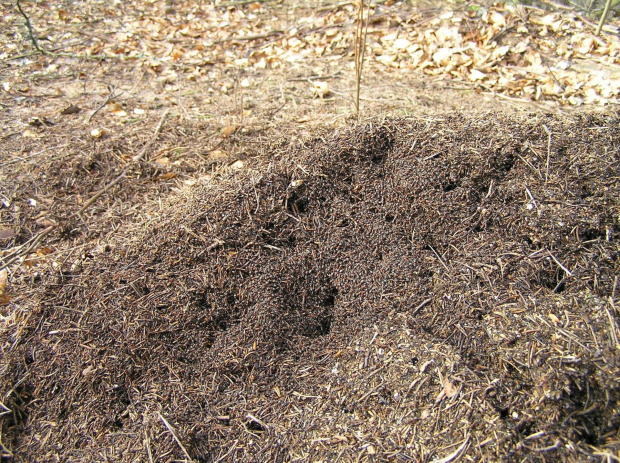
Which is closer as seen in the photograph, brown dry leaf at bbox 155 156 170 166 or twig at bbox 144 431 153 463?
twig at bbox 144 431 153 463

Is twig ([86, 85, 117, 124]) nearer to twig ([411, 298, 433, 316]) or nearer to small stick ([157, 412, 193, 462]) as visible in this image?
small stick ([157, 412, 193, 462])

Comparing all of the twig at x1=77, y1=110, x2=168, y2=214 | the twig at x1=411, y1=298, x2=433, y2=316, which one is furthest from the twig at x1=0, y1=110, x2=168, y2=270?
the twig at x1=411, y1=298, x2=433, y2=316

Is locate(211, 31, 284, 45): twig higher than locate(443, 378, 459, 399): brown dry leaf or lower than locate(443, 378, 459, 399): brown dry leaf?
higher

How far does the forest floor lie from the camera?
1848mm

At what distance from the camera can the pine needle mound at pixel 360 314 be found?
1.82 m

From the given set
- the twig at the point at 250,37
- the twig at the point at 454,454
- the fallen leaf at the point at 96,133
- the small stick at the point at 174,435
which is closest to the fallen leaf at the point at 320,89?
the twig at the point at 250,37

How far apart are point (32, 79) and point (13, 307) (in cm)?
299

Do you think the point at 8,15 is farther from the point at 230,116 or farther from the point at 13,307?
the point at 13,307

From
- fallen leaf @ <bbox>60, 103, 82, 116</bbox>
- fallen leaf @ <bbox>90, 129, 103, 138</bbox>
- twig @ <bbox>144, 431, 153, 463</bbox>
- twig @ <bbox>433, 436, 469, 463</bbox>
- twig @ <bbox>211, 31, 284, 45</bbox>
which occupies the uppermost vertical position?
twig @ <bbox>211, 31, 284, 45</bbox>

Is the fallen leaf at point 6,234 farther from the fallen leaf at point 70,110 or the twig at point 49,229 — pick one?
the fallen leaf at point 70,110

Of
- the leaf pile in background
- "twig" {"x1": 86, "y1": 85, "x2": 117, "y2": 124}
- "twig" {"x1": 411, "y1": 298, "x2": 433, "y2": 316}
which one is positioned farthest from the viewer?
the leaf pile in background

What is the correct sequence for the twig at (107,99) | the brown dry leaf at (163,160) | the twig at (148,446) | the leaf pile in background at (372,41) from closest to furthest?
1. the twig at (148,446)
2. the brown dry leaf at (163,160)
3. the twig at (107,99)
4. the leaf pile in background at (372,41)

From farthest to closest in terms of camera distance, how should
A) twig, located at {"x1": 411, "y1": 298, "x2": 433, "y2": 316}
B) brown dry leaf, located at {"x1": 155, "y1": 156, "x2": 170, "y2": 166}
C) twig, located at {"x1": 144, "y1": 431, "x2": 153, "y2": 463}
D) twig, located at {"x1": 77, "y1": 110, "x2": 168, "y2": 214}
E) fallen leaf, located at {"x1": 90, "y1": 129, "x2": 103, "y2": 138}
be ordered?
fallen leaf, located at {"x1": 90, "y1": 129, "x2": 103, "y2": 138}, brown dry leaf, located at {"x1": 155, "y1": 156, "x2": 170, "y2": 166}, twig, located at {"x1": 77, "y1": 110, "x2": 168, "y2": 214}, twig, located at {"x1": 411, "y1": 298, "x2": 433, "y2": 316}, twig, located at {"x1": 144, "y1": 431, "x2": 153, "y2": 463}

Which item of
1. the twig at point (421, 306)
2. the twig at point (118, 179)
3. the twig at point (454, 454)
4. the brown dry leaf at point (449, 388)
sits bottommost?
the twig at point (454, 454)
